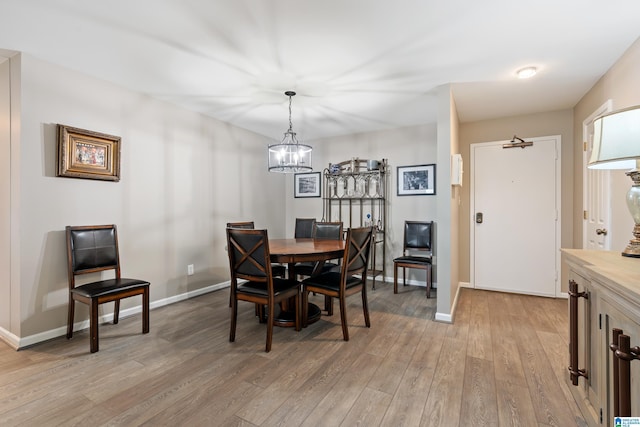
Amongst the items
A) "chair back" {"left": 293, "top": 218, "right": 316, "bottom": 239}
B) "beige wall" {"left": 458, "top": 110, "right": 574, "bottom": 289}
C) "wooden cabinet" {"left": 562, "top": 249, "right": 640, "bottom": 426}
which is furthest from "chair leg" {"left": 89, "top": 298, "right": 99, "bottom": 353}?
"beige wall" {"left": 458, "top": 110, "right": 574, "bottom": 289}

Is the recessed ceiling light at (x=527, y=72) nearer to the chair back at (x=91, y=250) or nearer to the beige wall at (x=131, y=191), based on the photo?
the beige wall at (x=131, y=191)

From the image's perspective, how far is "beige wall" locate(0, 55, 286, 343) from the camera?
2369 millimetres

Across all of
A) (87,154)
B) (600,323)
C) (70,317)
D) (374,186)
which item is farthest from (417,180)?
(70,317)

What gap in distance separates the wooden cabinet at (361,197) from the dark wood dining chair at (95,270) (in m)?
3.01

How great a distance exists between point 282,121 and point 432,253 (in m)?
2.83

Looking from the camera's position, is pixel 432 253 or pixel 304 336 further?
pixel 432 253

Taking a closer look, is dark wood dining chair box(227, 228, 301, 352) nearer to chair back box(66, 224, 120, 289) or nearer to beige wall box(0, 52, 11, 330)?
chair back box(66, 224, 120, 289)

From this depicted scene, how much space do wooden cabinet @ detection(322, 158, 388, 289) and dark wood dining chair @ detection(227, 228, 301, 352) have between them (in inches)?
88.4

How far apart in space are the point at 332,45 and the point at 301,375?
Result: 2.36 meters

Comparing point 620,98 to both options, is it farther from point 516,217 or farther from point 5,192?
point 5,192

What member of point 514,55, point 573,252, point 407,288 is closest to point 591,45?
point 514,55

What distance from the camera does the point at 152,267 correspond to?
3262 mm

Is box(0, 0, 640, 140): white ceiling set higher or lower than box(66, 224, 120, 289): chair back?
higher

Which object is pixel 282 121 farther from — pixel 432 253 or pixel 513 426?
pixel 513 426
